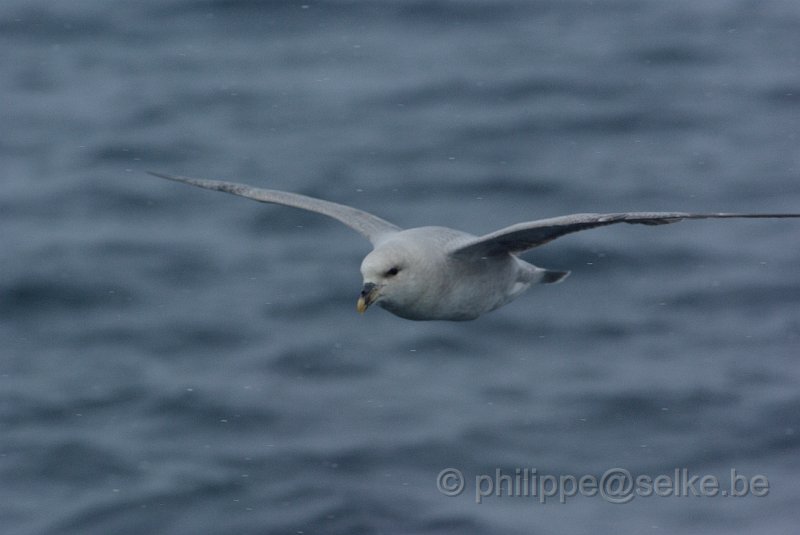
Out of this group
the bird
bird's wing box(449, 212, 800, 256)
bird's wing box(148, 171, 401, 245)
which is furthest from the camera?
bird's wing box(148, 171, 401, 245)

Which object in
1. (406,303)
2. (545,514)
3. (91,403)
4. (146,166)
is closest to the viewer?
(406,303)

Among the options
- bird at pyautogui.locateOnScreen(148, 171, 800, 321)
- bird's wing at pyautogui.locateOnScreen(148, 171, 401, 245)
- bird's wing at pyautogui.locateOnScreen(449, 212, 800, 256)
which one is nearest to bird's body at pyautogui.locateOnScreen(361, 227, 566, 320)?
bird at pyautogui.locateOnScreen(148, 171, 800, 321)

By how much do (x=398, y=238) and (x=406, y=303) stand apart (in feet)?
1.51

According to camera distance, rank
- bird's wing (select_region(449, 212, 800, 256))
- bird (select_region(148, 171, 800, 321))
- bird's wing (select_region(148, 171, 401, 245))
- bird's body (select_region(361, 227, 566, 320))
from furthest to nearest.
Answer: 1. bird's wing (select_region(148, 171, 401, 245))
2. bird's body (select_region(361, 227, 566, 320))
3. bird (select_region(148, 171, 800, 321))
4. bird's wing (select_region(449, 212, 800, 256))

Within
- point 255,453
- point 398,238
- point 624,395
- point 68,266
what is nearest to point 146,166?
point 68,266

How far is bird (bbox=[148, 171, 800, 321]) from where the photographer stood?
337 inches

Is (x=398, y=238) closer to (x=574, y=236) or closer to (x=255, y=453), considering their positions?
(x=255, y=453)

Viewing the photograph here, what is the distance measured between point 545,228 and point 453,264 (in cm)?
69

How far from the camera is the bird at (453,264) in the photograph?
856cm

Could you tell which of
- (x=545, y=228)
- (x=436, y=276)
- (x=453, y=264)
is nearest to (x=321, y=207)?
(x=453, y=264)

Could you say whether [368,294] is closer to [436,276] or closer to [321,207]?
[436,276]

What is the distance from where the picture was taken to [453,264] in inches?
361

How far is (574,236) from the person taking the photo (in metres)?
15.5

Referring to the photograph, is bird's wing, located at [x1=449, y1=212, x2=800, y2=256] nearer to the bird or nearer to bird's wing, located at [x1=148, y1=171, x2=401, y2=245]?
the bird
